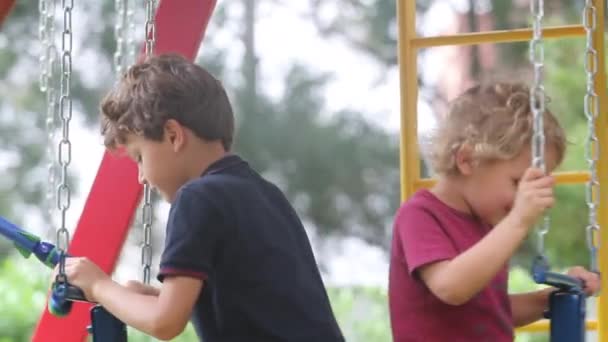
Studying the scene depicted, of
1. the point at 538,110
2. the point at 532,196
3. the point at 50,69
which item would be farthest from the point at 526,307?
the point at 50,69

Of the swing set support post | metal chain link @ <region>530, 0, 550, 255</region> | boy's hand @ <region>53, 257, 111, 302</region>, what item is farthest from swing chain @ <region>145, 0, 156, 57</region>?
the swing set support post

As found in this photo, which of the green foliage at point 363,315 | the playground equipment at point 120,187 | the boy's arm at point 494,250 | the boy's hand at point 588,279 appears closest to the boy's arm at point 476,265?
the boy's arm at point 494,250

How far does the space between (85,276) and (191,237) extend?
251mm

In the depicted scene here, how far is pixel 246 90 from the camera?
9133 millimetres

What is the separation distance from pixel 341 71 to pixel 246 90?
787mm

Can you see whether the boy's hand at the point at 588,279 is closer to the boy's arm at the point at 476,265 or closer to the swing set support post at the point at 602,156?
the boy's arm at the point at 476,265

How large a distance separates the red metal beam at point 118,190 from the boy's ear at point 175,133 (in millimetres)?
1054

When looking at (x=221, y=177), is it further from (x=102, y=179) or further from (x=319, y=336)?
(x=102, y=179)

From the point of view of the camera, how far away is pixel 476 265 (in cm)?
226

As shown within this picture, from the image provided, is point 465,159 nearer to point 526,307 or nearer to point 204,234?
point 526,307

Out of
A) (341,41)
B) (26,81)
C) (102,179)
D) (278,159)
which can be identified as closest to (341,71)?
(341,41)

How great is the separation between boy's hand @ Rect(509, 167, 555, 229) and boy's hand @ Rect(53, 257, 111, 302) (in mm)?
767

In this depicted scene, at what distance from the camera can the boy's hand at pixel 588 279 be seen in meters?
2.54

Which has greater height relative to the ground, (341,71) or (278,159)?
(341,71)
